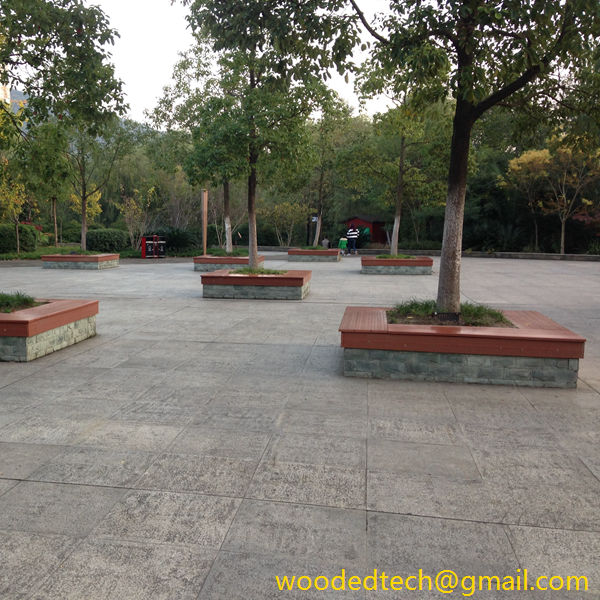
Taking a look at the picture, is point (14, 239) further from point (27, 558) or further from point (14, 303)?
point (27, 558)

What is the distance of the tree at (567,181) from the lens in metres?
28.4

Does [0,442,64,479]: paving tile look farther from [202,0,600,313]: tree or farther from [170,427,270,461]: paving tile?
[202,0,600,313]: tree

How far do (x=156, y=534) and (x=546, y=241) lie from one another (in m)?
35.7

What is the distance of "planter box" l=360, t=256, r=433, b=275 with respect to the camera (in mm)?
19938

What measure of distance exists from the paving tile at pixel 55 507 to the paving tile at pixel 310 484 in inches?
37.4

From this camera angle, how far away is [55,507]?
3.24m

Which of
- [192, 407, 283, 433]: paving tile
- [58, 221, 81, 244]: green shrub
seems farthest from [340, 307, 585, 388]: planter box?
[58, 221, 81, 244]: green shrub

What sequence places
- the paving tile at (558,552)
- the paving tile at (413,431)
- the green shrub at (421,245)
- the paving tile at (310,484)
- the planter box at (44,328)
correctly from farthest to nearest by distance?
the green shrub at (421,245) < the planter box at (44,328) < the paving tile at (413,431) < the paving tile at (310,484) < the paving tile at (558,552)

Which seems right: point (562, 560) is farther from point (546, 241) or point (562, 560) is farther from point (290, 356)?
point (546, 241)

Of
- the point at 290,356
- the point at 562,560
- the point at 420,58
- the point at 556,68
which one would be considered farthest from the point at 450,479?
the point at 556,68

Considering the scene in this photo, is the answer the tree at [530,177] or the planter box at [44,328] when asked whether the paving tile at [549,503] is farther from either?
the tree at [530,177]

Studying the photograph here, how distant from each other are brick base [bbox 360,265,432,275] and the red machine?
1225cm

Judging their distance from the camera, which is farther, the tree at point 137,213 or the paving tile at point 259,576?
the tree at point 137,213

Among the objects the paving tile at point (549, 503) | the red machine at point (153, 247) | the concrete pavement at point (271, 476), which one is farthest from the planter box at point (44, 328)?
the red machine at point (153, 247)
